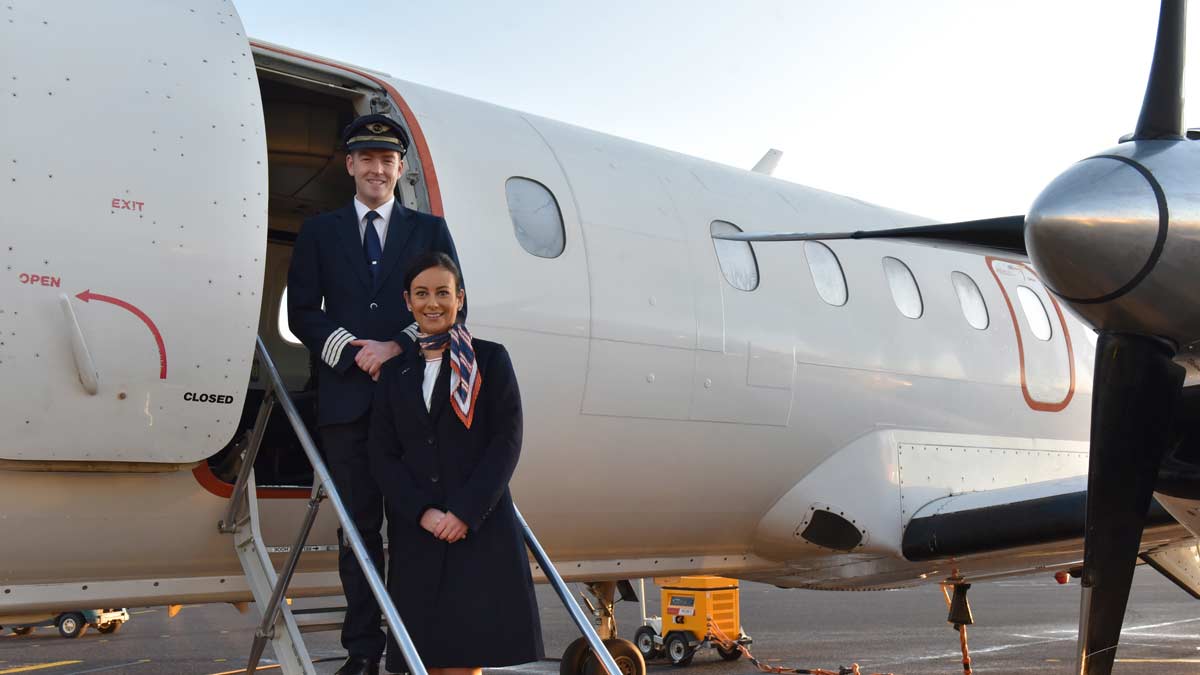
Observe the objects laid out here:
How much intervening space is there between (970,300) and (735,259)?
278cm

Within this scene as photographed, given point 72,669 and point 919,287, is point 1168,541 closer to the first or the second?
point 919,287

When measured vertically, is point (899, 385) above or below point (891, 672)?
above

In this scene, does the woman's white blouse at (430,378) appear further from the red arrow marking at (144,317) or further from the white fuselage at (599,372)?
the red arrow marking at (144,317)

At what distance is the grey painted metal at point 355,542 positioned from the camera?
163 inches

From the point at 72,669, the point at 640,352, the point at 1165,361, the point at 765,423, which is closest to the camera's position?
the point at 1165,361

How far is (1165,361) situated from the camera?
4.64 metres

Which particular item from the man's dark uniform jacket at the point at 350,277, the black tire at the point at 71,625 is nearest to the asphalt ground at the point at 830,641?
the black tire at the point at 71,625

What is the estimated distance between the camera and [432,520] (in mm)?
4344

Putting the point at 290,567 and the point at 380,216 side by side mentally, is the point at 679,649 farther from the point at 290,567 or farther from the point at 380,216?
the point at 380,216

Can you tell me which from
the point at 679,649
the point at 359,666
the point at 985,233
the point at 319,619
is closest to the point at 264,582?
the point at 319,619

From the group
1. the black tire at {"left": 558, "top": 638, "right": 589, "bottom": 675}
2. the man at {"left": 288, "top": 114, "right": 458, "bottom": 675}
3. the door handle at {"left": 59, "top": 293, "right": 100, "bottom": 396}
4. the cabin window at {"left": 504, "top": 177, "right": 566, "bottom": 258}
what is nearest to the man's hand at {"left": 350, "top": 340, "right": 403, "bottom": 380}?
the man at {"left": 288, "top": 114, "right": 458, "bottom": 675}

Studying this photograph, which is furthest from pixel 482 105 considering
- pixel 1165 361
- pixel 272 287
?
pixel 1165 361

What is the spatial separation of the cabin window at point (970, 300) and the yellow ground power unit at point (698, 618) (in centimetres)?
669

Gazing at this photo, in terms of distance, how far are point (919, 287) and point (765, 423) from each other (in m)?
2.34
